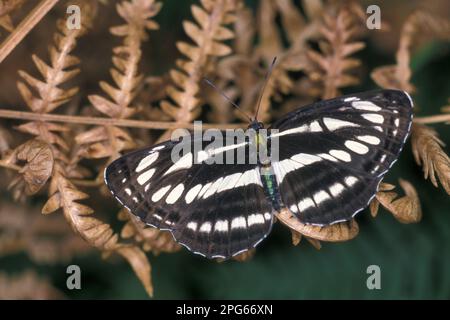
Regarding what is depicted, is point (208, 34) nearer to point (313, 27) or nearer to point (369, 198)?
point (313, 27)

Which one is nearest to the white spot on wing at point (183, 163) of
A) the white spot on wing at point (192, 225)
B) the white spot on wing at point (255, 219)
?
the white spot on wing at point (192, 225)

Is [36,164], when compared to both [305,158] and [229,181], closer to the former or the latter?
[229,181]

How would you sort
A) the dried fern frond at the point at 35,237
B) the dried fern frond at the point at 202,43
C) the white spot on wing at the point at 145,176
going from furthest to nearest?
the dried fern frond at the point at 35,237
the dried fern frond at the point at 202,43
the white spot on wing at the point at 145,176

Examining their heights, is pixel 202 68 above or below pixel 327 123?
above

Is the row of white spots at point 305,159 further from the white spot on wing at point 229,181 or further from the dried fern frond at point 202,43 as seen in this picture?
the dried fern frond at point 202,43

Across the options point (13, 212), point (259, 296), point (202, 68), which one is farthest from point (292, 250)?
point (13, 212)

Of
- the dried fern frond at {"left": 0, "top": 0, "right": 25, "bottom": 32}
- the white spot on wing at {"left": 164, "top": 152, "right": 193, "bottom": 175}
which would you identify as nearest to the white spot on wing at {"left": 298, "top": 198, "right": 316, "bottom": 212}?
the white spot on wing at {"left": 164, "top": 152, "right": 193, "bottom": 175}

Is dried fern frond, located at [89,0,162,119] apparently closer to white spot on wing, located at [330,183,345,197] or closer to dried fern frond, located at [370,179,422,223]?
white spot on wing, located at [330,183,345,197]
